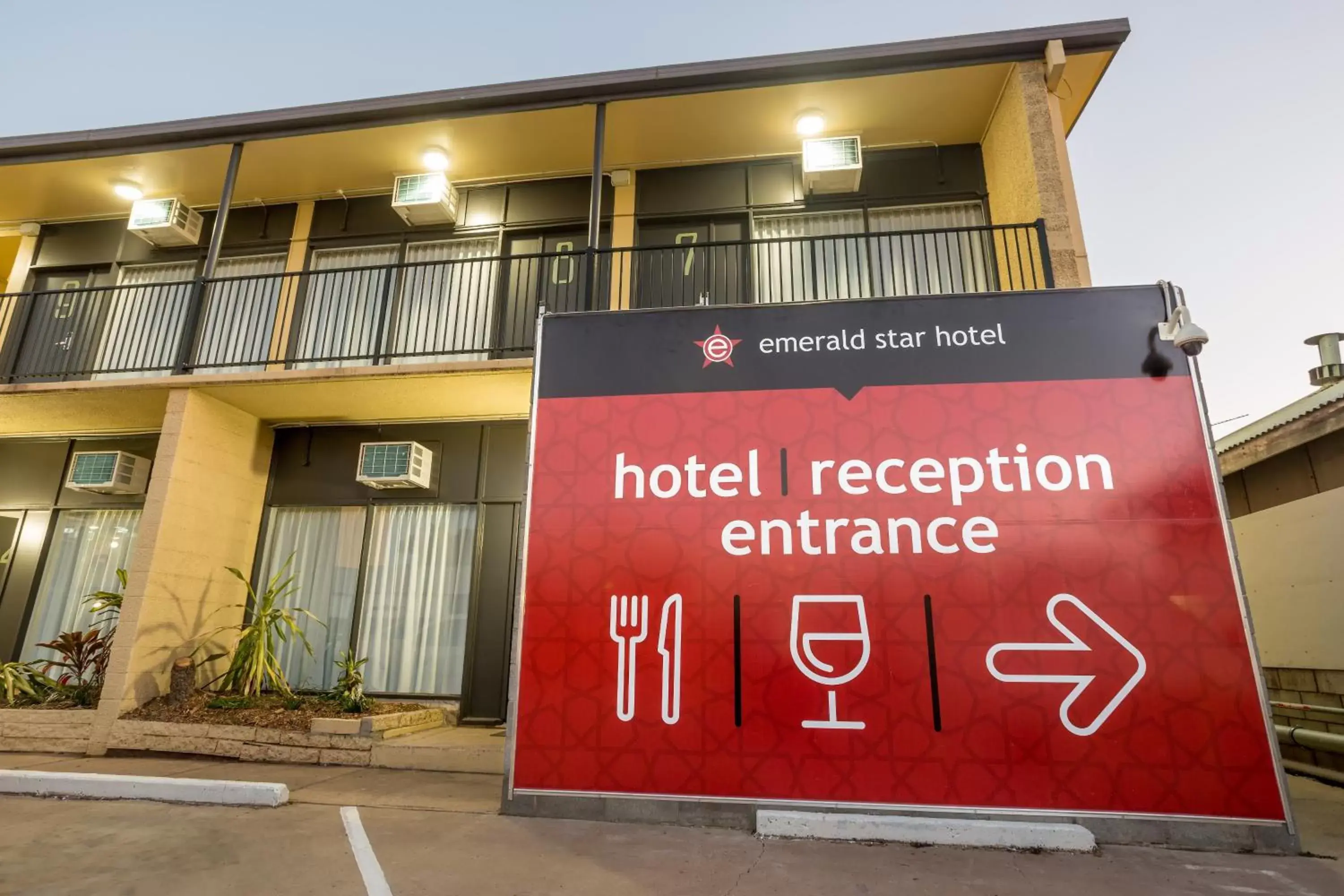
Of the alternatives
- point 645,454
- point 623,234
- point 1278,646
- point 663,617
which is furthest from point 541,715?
point 1278,646

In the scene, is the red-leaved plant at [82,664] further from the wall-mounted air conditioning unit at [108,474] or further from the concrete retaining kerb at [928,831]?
the concrete retaining kerb at [928,831]

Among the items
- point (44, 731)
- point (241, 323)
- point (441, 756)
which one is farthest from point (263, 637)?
point (241, 323)

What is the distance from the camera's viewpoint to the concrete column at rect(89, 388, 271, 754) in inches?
236

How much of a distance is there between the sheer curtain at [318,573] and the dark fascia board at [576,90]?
4184 millimetres

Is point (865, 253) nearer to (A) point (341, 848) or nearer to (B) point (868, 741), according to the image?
(B) point (868, 741)

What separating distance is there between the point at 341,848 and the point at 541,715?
1.20m

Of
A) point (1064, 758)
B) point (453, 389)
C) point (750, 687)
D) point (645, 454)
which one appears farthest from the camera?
point (453, 389)

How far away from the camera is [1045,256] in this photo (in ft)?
17.9

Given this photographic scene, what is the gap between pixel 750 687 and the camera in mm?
3994

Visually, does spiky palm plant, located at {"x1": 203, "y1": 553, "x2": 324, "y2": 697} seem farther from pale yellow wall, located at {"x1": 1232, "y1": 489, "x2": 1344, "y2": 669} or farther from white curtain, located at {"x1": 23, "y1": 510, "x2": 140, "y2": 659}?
pale yellow wall, located at {"x1": 1232, "y1": 489, "x2": 1344, "y2": 669}

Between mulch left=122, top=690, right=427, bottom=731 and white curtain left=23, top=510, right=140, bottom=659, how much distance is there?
2083mm

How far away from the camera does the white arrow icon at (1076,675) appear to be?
3707mm

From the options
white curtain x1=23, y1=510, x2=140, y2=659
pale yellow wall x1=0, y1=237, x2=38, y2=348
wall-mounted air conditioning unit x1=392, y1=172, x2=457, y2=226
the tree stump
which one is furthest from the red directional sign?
pale yellow wall x1=0, y1=237, x2=38, y2=348

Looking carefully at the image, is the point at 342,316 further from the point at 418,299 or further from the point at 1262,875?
the point at 1262,875
